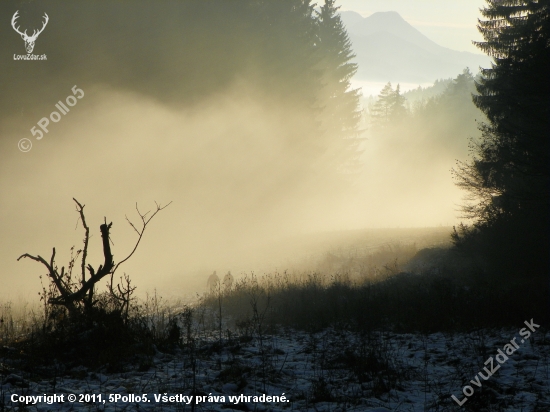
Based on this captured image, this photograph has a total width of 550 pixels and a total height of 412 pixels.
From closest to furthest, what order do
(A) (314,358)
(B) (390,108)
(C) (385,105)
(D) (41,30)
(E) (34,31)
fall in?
1. (A) (314,358)
2. (E) (34,31)
3. (D) (41,30)
4. (B) (390,108)
5. (C) (385,105)

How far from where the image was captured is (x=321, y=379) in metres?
5.92

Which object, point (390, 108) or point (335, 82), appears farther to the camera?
point (390, 108)

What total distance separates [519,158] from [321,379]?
31.9 ft

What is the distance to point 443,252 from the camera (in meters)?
17.5

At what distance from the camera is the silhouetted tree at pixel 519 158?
1113 centimetres

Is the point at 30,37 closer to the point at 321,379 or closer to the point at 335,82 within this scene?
the point at 335,82

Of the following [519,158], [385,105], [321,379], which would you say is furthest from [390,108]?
[321,379]

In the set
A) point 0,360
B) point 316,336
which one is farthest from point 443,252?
point 0,360

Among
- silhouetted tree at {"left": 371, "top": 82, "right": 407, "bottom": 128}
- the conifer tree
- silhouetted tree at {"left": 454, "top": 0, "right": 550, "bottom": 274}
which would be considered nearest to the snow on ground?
silhouetted tree at {"left": 454, "top": 0, "right": 550, "bottom": 274}

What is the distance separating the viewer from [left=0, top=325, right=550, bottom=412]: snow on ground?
5.13 m

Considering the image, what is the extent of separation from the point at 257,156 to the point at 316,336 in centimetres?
3568

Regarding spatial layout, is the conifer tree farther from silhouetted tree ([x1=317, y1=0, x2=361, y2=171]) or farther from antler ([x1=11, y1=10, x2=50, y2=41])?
antler ([x1=11, y1=10, x2=50, y2=41])

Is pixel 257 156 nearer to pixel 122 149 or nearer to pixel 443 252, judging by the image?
pixel 122 149

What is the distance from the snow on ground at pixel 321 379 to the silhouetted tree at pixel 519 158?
5411mm
